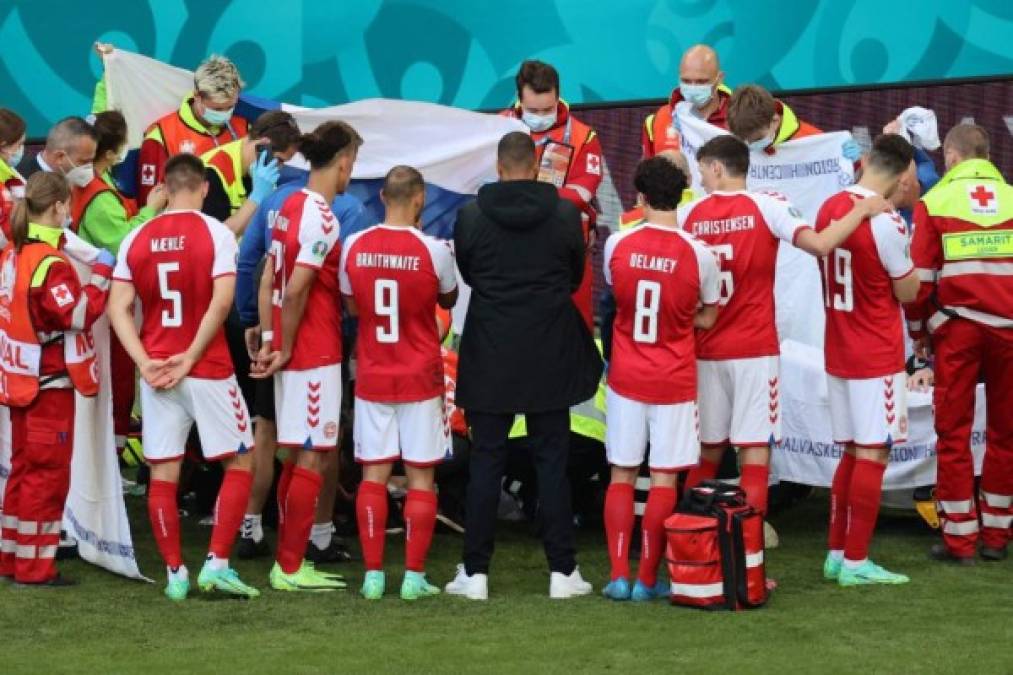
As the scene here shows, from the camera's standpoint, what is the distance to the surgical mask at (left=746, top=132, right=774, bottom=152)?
29.7 feet

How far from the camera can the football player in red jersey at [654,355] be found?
7.84 meters

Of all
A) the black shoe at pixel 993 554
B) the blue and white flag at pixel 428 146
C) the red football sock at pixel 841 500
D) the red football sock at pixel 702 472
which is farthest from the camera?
the blue and white flag at pixel 428 146

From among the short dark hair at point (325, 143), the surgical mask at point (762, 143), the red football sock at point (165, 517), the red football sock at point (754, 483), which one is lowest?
the red football sock at point (165, 517)

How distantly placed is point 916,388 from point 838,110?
2702 mm

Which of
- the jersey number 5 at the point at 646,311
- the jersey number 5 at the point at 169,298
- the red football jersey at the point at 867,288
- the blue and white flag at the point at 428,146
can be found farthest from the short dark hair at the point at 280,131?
the red football jersey at the point at 867,288

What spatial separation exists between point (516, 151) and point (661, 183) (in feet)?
2.07

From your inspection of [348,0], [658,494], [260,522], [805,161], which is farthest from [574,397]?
[348,0]

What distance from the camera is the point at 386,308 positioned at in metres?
7.98

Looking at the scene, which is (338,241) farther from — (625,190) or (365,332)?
(625,190)

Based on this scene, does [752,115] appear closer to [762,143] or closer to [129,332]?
[762,143]

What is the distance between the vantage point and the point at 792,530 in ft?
32.0

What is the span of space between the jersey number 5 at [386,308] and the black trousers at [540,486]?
0.48 m

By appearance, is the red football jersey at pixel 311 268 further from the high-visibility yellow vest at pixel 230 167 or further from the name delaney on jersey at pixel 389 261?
the high-visibility yellow vest at pixel 230 167

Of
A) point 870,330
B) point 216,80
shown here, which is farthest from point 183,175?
point 870,330
